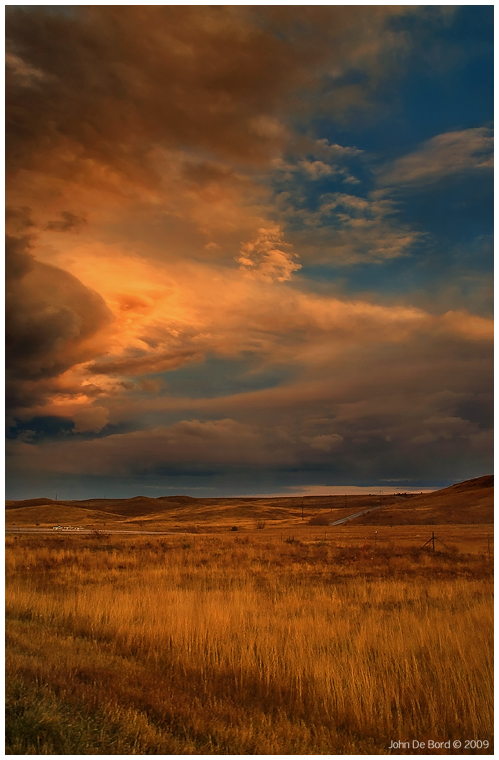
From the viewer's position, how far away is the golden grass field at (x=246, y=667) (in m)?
6.51

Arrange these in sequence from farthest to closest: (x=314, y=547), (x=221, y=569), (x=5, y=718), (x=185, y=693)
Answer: (x=314, y=547)
(x=221, y=569)
(x=185, y=693)
(x=5, y=718)

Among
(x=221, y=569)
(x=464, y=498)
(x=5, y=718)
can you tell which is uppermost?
(x=5, y=718)

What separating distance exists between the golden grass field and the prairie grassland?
0.09 feet

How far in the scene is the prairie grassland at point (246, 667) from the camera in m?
6.50

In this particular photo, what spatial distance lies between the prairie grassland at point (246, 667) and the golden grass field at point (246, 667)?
1.1 inches

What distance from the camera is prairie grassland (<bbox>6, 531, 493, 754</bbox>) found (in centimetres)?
650

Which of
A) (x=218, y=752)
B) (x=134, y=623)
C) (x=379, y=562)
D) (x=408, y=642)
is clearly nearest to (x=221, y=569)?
(x=379, y=562)

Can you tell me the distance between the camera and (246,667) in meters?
9.75

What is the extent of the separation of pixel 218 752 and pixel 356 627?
22.6 ft

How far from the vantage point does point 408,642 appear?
1102cm

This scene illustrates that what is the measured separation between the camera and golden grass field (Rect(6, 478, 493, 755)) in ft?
21.4

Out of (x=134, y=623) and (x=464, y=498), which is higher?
(x=134, y=623)

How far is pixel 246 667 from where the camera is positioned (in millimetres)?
9750

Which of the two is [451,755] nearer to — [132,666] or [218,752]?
[218,752]
